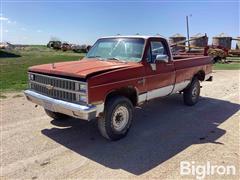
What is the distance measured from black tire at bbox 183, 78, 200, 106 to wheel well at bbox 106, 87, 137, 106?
271 cm

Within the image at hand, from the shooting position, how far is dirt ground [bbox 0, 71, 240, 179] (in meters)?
4.22

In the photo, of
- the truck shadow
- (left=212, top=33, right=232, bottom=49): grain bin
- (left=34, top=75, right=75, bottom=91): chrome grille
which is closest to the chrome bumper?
(left=34, top=75, right=75, bottom=91): chrome grille

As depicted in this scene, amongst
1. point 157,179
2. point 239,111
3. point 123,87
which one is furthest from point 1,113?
point 239,111

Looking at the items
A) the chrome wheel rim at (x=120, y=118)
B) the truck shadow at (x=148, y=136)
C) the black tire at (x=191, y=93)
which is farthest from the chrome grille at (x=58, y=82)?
the black tire at (x=191, y=93)

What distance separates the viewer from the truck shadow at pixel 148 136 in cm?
464

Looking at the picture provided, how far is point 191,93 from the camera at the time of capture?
802cm

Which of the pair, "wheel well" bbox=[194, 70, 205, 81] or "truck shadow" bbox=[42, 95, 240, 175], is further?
"wheel well" bbox=[194, 70, 205, 81]

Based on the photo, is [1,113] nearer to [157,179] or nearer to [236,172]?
[157,179]

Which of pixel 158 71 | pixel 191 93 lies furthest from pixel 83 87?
pixel 191 93

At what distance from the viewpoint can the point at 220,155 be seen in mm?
4781

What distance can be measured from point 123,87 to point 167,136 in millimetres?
1365

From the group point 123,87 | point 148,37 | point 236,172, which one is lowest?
point 236,172

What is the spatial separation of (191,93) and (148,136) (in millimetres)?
2935

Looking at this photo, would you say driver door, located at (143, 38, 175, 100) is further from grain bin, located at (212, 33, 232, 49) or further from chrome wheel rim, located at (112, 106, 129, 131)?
grain bin, located at (212, 33, 232, 49)
